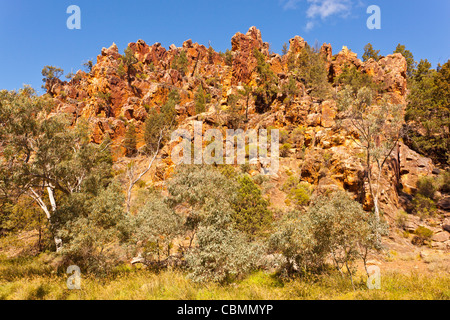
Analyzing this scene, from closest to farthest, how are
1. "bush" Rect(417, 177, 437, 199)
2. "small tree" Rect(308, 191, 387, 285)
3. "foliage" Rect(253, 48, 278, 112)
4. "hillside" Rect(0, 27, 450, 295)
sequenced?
1. "small tree" Rect(308, 191, 387, 285)
2. "hillside" Rect(0, 27, 450, 295)
3. "bush" Rect(417, 177, 437, 199)
4. "foliage" Rect(253, 48, 278, 112)

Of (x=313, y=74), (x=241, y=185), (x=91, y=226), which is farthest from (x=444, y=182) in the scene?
(x=91, y=226)

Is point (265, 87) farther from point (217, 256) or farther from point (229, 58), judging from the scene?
point (217, 256)

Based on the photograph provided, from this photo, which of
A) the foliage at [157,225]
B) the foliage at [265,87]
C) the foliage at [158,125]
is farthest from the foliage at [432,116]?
the foliage at [158,125]

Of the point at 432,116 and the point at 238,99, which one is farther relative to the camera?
the point at 238,99

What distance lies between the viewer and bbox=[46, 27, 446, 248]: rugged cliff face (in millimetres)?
27755

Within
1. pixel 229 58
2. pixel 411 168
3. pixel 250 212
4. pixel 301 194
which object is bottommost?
pixel 250 212

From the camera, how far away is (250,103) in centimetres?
5575

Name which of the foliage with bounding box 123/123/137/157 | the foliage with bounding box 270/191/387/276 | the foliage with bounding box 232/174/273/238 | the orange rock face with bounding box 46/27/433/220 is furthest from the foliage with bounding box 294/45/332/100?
the foliage with bounding box 123/123/137/157

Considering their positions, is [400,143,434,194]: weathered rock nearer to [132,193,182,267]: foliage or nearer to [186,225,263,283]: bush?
[186,225,263,283]: bush

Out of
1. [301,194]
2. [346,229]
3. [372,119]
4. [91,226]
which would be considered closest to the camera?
[346,229]

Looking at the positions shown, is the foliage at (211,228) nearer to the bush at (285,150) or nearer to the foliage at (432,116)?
the bush at (285,150)
